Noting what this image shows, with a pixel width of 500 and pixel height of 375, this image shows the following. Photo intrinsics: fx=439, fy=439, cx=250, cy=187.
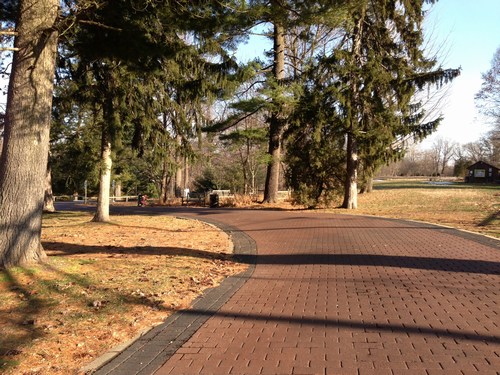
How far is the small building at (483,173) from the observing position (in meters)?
63.3

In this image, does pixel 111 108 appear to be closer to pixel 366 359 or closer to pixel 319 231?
pixel 319 231

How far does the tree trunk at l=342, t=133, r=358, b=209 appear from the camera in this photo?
22094mm

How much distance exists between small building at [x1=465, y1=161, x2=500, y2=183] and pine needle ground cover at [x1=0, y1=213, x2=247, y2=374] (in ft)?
206

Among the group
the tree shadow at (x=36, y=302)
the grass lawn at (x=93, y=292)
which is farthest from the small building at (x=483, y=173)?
the tree shadow at (x=36, y=302)

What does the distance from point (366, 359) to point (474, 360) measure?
36.8 inches

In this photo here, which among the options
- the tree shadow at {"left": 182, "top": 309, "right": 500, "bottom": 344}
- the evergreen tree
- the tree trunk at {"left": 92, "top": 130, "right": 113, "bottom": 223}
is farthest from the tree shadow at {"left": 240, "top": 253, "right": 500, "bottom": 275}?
the evergreen tree

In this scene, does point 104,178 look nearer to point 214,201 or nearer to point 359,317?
point 214,201

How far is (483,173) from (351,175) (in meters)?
52.1

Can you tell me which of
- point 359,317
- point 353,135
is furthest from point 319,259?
point 353,135

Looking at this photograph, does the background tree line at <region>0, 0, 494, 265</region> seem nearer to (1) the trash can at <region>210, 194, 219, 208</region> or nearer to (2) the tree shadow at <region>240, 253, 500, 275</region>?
(1) the trash can at <region>210, 194, 219, 208</region>

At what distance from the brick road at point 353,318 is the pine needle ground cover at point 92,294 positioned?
1.68 ft

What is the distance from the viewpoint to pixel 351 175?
22.2 m

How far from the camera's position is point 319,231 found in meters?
13.2

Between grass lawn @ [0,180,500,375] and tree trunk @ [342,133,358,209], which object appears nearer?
grass lawn @ [0,180,500,375]
